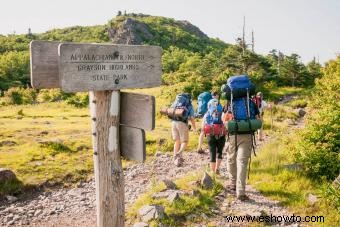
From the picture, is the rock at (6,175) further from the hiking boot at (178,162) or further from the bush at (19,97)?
the bush at (19,97)

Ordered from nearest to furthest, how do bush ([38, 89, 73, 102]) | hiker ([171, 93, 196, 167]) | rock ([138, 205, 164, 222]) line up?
rock ([138, 205, 164, 222]), hiker ([171, 93, 196, 167]), bush ([38, 89, 73, 102])

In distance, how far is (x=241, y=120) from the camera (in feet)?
24.8

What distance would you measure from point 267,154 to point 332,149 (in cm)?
181

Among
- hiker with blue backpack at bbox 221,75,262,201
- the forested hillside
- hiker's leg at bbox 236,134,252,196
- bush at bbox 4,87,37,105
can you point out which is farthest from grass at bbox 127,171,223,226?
bush at bbox 4,87,37,105

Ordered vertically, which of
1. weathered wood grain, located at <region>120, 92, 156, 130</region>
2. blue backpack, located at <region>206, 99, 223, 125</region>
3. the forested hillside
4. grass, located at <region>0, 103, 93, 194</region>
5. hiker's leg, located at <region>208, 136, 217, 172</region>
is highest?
the forested hillside

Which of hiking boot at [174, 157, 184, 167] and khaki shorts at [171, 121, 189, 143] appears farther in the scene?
hiking boot at [174, 157, 184, 167]

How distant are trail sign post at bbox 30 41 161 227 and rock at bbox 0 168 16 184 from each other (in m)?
6.83

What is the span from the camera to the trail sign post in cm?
332

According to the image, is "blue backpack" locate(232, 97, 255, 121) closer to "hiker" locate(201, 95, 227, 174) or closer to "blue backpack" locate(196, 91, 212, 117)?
"hiker" locate(201, 95, 227, 174)

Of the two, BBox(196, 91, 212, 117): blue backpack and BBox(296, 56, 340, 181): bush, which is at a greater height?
BBox(196, 91, 212, 117): blue backpack

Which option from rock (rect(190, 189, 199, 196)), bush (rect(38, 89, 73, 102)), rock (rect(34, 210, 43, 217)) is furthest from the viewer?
bush (rect(38, 89, 73, 102))

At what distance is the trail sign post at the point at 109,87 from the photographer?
131 inches

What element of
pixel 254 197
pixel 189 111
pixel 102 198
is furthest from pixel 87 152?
pixel 102 198

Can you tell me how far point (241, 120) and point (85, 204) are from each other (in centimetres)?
419
